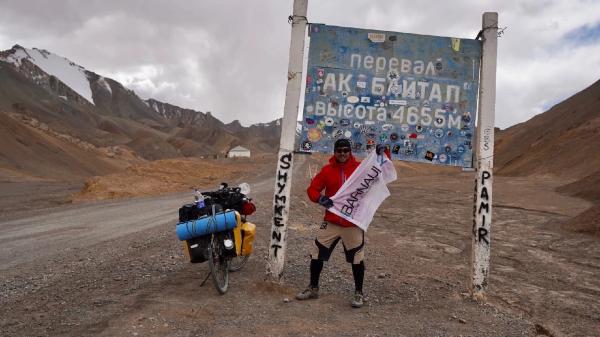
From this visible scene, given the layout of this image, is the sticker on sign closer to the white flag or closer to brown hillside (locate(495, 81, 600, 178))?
the white flag

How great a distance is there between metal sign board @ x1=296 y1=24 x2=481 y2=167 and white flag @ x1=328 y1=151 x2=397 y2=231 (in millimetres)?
744

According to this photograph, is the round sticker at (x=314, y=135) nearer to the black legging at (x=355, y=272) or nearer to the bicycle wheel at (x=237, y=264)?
the black legging at (x=355, y=272)

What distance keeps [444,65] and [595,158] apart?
3695 cm

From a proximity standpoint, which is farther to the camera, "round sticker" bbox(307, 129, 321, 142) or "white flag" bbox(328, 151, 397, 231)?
"round sticker" bbox(307, 129, 321, 142)

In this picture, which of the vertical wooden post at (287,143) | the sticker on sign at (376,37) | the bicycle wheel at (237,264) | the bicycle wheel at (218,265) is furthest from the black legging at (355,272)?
the sticker on sign at (376,37)

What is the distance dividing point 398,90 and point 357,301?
3052 mm

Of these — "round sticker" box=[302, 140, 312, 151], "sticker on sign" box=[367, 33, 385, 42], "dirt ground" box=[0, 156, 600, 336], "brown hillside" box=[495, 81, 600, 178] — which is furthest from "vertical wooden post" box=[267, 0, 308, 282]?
"brown hillside" box=[495, 81, 600, 178]

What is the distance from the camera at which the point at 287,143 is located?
692cm

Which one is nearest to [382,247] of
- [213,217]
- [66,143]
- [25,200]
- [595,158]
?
[213,217]

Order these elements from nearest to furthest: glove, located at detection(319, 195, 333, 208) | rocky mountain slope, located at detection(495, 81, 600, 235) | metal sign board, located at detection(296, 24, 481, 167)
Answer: glove, located at detection(319, 195, 333, 208) → metal sign board, located at detection(296, 24, 481, 167) → rocky mountain slope, located at detection(495, 81, 600, 235)

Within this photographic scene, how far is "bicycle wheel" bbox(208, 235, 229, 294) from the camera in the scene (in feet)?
20.2

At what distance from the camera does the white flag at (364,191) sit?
6.20 m

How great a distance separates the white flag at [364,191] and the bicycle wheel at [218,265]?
60.0 inches

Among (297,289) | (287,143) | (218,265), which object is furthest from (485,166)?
(218,265)
